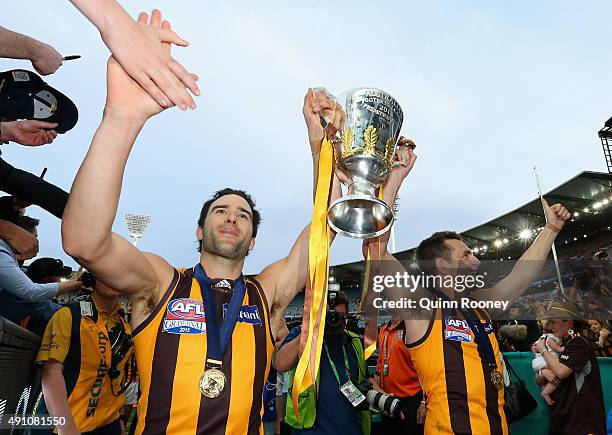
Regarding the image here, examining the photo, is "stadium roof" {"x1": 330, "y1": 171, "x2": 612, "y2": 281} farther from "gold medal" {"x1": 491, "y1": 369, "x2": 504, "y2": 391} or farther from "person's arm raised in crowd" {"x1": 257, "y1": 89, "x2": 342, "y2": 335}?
"person's arm raised in crowd" {"x1": 257, "y1": 89, "x2": 342, "y2": 335}

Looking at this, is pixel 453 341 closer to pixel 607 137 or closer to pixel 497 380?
pixel 497 380

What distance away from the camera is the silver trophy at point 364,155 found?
1793 mm

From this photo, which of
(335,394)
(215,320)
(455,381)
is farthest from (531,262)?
(215,320)

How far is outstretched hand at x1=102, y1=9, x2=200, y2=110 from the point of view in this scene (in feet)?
3.72

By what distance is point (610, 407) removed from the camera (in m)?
4.77

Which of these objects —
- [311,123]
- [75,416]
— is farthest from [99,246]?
[75,416]

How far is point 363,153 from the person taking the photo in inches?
70.7

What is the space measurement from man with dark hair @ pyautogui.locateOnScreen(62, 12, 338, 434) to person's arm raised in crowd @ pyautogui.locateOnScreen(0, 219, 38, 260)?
81cm

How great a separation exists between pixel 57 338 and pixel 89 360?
33cm

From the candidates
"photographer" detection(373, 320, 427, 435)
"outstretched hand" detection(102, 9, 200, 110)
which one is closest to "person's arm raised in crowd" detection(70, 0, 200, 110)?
"outstretched hand" detection(102, 9, 200, 110)

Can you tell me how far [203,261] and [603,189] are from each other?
27557 millimetres

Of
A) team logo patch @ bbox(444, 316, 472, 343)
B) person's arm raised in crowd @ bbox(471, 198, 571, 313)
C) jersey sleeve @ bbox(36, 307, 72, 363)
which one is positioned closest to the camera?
jersey sleeve @ bbox(36, 307, 72, 363)

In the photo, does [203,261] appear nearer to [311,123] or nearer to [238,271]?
[238,271]

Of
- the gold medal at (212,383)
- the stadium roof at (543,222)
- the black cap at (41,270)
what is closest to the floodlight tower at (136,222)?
the stadium roof at (543,222)
